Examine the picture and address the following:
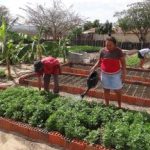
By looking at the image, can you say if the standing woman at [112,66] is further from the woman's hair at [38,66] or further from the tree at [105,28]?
the tree at [105,28]

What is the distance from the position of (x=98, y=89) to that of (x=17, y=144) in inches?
139

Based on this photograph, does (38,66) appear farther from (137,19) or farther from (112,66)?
(137,19)

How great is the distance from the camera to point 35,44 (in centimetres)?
1260

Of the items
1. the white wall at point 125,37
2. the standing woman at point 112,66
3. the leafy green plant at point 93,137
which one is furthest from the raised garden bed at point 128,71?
the white wall at point 125,37

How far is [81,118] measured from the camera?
206 inches

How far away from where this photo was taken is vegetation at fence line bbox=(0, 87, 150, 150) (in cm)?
457

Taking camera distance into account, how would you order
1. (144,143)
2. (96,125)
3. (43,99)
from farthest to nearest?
(43,99)
(96,125)
(144,143)

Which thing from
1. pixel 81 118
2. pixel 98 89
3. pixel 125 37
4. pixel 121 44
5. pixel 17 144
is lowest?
pixel 121 44


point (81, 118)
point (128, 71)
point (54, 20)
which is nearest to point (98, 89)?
point (81, 118)

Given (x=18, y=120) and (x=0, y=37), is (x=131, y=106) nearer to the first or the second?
(x=18, y=120)

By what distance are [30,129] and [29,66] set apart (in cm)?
857

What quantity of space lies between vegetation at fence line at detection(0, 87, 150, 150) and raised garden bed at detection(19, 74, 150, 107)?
167cm

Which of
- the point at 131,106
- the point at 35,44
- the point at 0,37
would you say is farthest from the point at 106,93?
the point at 35,44

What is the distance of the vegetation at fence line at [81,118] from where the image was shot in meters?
4.57
